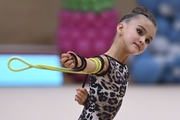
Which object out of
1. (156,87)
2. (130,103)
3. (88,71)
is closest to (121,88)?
(88,71)

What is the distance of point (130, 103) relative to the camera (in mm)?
1323

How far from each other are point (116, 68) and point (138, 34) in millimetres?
67

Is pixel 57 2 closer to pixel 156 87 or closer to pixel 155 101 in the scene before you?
pixel 156 87

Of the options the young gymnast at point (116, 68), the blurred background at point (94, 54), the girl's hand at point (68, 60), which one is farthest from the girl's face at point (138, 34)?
the blurred background at point (94, 54)

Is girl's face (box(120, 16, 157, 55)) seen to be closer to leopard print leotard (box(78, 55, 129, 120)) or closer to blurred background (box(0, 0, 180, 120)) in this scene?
leopard print leotard (box(78, 55, 129, 120))

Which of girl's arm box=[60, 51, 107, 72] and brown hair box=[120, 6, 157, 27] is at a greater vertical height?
brown hair box=[120, 6, 157, 27]

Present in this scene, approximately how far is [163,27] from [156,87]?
255 millimetres

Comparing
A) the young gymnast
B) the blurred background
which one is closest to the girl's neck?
the young gymnast

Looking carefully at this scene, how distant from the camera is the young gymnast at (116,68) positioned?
2.16 feet

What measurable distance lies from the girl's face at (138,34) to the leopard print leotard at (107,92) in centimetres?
4

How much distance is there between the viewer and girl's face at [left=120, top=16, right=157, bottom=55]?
0.66m

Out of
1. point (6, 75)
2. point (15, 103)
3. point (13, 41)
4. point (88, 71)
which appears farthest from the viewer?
point (13, 41)

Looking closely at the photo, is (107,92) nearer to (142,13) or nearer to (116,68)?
(116,68)

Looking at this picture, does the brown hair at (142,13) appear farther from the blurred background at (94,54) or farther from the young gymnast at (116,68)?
the blurred background at (94,54)
